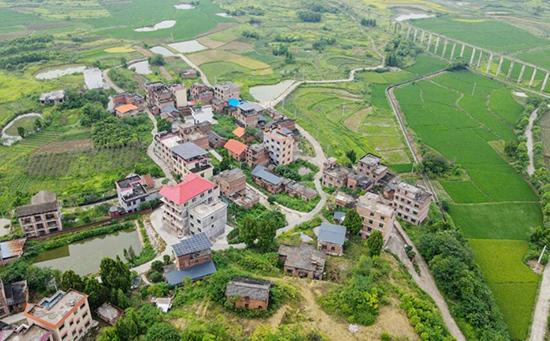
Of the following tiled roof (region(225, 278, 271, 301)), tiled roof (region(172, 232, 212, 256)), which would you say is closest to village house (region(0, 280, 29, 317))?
tiled roof (region(172, 232, 212, 256))

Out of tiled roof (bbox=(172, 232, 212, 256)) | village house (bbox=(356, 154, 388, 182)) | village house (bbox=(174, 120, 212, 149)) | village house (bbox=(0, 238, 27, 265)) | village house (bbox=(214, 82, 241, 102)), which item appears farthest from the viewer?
village house (bbox=(214, 82, 241, 102))

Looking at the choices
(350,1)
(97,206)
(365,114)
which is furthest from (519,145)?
(350,1)

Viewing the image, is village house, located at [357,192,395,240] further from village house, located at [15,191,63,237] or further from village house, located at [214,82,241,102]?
village house, located at [214,82,241,102]

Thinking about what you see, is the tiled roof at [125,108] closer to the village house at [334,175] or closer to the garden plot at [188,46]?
the village house at [334,175]

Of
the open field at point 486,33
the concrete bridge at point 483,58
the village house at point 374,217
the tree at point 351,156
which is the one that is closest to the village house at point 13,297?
the village house at point 374,217

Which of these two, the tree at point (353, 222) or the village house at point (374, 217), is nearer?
the village house at point (374, 217)
